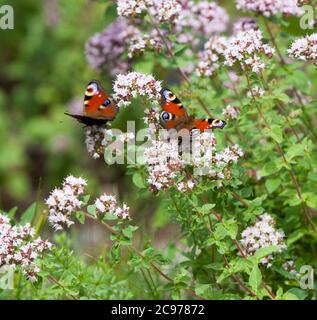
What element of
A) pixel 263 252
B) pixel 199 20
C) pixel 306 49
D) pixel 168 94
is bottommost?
pixel 263 252

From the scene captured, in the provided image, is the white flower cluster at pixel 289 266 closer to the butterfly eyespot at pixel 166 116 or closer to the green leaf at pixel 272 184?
the green leaf at pixel 272 184

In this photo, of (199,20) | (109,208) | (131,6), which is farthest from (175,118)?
(199,20)

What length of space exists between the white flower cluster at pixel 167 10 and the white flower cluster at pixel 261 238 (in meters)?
1.12

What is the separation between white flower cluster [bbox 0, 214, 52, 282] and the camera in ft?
9.61

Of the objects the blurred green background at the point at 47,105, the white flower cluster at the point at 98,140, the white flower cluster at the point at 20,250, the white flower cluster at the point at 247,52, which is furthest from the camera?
the blurred green background at the point at 47,105

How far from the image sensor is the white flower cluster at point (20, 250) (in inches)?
115

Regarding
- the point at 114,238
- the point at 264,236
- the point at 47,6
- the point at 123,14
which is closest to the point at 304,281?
the point at 264,236

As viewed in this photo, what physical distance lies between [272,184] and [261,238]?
1.43ft

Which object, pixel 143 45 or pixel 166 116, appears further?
pixel 143 45

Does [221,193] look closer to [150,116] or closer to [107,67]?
[150,116]

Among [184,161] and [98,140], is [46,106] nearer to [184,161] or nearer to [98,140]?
[98,140]

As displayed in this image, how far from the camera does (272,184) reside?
145 inches

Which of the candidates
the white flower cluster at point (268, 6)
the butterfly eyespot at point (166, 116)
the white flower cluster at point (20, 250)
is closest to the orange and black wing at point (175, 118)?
the butterfly eyespot at point (166, 116)

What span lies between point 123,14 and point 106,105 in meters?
0.55
